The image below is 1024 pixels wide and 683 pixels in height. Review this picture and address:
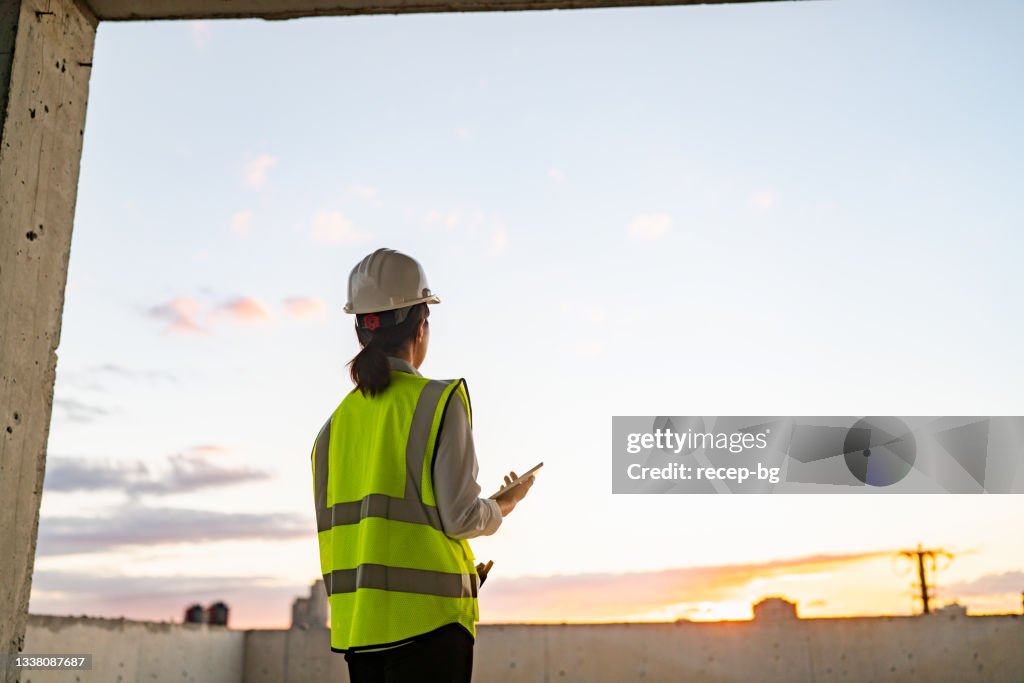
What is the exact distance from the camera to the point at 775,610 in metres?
7.70

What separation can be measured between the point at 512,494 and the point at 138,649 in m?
5.01

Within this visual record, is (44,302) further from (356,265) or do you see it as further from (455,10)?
(455,10)

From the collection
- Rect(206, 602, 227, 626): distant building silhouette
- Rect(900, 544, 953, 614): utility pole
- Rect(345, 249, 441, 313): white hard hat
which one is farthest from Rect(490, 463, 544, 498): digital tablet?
Rect(900, 544, 953, 614): utility pole

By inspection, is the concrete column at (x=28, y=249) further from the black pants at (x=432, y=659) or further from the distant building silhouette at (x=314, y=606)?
the distant building silhouette at (x=314, y=606)

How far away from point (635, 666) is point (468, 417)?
6016 millimetres

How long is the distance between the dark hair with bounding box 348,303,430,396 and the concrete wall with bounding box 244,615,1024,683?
577 cm

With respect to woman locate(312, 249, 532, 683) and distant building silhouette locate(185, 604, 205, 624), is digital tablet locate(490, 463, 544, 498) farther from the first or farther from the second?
distant building silhouette locate(185, 604, 205, 624)

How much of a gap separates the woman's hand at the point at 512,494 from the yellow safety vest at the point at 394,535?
16 centimetres

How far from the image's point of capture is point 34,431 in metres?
2.14

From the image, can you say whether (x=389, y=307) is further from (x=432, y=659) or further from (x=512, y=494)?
(x=432, y=659)

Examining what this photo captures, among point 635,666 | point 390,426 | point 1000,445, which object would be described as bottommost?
point 635,666

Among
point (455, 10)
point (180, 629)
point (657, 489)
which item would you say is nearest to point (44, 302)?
point (455, 10)

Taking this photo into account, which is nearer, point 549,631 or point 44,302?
point 44,302

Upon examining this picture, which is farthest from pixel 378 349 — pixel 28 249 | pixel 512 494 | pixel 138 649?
pixel 138 649
